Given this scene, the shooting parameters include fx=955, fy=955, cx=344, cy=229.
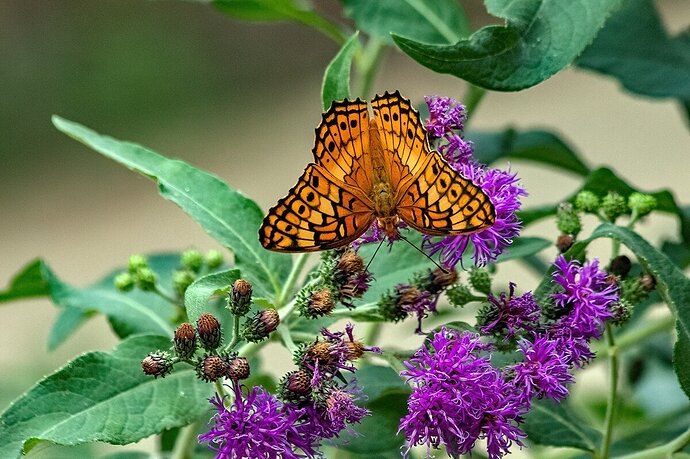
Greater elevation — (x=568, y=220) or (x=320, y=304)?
(x=568, y=220)

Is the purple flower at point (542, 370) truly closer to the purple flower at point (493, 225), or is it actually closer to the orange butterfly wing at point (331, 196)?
the purple flower at point (493, 225)

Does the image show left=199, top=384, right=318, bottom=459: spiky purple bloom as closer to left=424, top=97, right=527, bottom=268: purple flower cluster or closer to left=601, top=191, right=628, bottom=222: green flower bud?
left=424, top=97, right=527, bottom=268: purple flower cluster

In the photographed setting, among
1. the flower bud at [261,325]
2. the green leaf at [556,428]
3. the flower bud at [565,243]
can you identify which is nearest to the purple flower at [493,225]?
the flower bud at [565,243]

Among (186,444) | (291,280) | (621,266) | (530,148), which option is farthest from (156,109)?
(621,266)

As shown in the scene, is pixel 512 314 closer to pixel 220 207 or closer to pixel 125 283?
pixel 220 207

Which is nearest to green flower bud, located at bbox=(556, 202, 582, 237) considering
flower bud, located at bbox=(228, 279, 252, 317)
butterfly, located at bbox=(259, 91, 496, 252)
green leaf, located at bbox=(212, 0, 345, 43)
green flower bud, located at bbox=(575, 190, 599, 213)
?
green flower bud, located at bbox=(575, 190, 599, 213)
